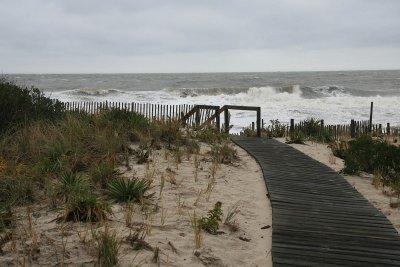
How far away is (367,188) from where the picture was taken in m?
7.86

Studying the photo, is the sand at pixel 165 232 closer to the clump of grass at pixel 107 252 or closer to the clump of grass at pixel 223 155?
the clump of grass at pixel 107 252

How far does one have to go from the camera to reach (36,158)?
274 inches

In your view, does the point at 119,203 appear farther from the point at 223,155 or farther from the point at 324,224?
the point at 223,155

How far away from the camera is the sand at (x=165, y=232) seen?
3.92 metres

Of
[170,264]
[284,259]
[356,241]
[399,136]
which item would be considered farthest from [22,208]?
[399,136]

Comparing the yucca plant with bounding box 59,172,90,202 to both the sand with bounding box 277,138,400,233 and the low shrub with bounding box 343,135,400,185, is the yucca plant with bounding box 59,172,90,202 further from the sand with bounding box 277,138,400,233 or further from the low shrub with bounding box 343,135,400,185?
the low shrub with bounding box 343,135,400,185

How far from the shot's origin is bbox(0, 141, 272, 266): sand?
3918 millimetres

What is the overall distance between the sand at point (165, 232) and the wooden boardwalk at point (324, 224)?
208mm

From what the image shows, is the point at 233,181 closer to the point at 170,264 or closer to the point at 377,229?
Answer: the point at 377,229

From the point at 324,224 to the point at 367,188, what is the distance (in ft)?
10.3

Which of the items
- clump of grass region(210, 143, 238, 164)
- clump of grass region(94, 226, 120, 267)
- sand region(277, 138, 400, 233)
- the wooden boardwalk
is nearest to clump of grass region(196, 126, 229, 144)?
clump of grass region(210, 143, 238, 164)

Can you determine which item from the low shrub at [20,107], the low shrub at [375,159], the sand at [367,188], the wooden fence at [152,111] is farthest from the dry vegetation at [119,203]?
the wooden fence at [152,111]

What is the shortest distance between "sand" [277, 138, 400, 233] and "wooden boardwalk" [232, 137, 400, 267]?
1.02 feet

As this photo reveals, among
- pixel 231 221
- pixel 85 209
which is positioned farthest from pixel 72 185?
pixel 231 221
